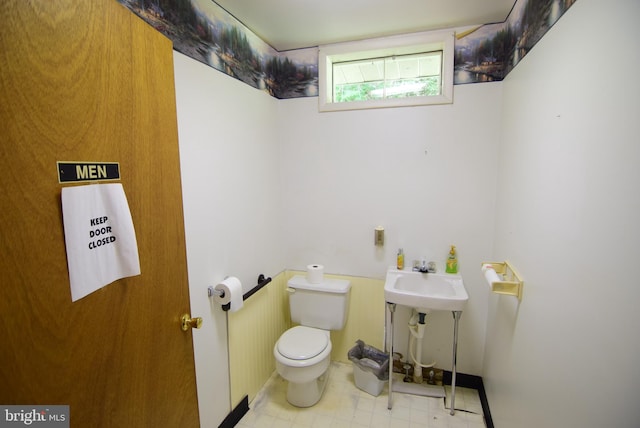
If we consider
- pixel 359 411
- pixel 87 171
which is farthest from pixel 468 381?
pixel 87 171

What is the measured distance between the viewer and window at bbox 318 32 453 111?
2025 mm

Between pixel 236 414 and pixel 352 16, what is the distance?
2.61 metres

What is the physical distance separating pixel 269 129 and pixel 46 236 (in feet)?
5.67

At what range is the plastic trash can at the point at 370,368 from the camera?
6.96 feet

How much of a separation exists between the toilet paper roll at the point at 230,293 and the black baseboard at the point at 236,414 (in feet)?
2.38

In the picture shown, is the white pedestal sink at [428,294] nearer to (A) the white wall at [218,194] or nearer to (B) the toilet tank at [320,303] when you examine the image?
(B) the toilet tank at [320,303]

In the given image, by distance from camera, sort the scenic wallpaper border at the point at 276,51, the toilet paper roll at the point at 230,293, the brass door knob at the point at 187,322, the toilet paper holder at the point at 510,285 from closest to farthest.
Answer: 1. the brass door knob at the point at 187,322
2. the scenic wallpaper border at the point at 276,51
3. the toilet paper holder at the point at 510,285
4. the toilet paper roll at the point at 230,293

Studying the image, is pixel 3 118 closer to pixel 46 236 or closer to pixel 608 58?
pixel 46 236

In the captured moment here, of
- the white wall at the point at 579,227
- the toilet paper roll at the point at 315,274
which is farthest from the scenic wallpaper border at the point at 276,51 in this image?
the toilet paper roll at the point at 315,274

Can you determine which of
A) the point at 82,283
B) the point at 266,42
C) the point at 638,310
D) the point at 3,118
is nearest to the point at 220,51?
the point at 266,42

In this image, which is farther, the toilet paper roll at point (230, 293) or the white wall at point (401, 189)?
the white wall at point (401, 189)

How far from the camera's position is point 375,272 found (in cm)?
232

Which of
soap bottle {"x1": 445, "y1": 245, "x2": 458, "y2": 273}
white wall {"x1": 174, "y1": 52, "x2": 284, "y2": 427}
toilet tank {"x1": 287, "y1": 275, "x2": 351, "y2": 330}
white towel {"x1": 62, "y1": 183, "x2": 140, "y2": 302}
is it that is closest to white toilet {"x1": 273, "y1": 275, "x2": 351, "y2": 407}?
toilet tank {"x1": 287, "y1": 275, "x2": 351, "y2": 330}

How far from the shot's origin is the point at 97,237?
0.81 metres
